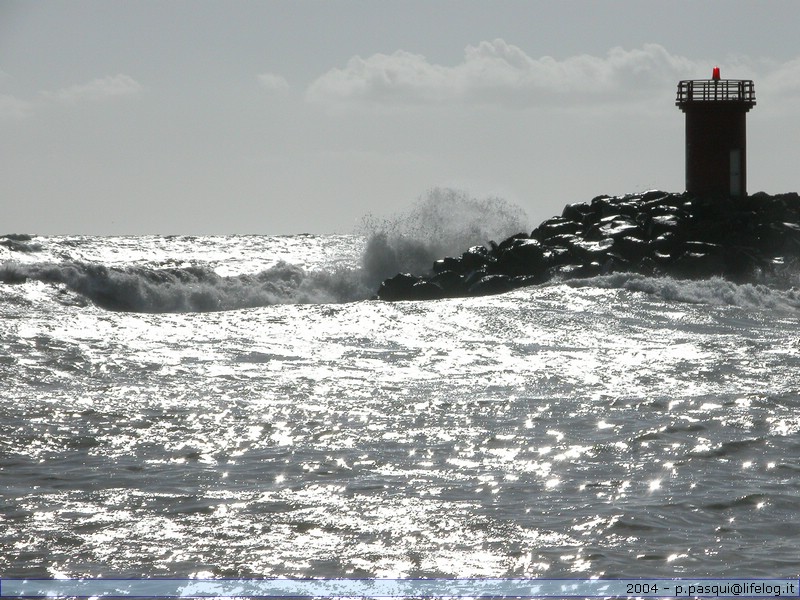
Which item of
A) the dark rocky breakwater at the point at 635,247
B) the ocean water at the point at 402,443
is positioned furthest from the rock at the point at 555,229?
the ocean water at the point at 402,443

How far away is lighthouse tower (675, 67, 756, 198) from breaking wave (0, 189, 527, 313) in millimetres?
5252

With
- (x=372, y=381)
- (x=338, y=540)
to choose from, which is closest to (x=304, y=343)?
(x=372, y=381)

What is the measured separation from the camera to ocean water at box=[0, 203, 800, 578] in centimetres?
512

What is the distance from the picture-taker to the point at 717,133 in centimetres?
2478

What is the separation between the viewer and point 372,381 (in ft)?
32.9

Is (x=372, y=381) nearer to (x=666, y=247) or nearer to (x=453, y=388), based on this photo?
(x=453, y=388)

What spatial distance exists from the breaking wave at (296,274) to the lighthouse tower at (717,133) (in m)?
5.25

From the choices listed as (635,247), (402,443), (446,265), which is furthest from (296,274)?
(402,443)

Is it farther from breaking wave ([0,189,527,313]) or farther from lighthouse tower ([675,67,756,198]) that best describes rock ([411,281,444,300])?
lighthouse tower ([675,67,756,198])

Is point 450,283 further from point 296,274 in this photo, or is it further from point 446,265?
point 296,274

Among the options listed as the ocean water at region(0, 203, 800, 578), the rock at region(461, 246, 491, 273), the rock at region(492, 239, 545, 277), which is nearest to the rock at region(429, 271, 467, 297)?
the rock at region(461, 246, 491, 273)

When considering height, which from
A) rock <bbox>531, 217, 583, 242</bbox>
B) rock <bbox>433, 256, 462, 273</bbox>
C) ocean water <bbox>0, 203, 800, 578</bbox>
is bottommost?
ocean water <bbox>0, 203, 800, 578</bbox>

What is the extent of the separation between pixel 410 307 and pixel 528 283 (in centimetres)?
413

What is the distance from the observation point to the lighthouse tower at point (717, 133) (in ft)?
80.9
